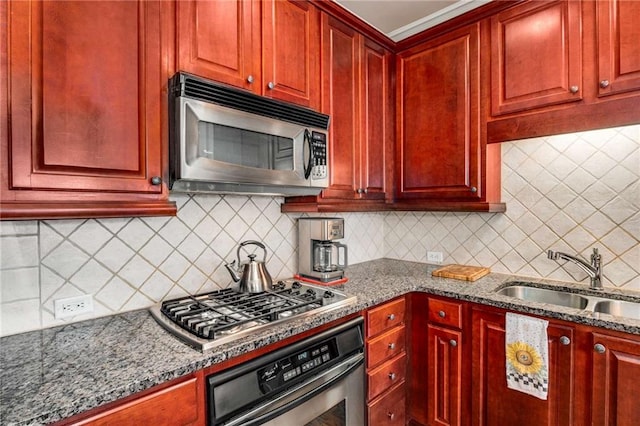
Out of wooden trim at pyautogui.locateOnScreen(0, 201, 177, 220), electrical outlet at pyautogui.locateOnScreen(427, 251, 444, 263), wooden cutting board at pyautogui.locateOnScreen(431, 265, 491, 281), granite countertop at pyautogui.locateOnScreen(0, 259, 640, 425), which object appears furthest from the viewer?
electrical outlet at pyautogui.locateOnScreen(427, 251, 444, 263)

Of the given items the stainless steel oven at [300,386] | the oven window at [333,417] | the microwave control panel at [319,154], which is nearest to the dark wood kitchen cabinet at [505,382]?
the stainless steel oven at [300,386]

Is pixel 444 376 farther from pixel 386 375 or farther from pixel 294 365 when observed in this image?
pixel 294 365

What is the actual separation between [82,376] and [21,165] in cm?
61

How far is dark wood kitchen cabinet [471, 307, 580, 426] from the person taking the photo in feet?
4.64

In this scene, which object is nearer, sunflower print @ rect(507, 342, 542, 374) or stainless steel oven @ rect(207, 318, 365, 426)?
stainless steel oven @ rect(207, 318, 365, 426)

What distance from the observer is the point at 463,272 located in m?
2.04

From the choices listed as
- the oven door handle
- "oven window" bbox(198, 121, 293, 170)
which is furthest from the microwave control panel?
the oven door handle

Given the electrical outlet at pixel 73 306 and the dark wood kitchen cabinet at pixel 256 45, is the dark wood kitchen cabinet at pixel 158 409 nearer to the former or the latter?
the electrical outlet at pixel 73 306

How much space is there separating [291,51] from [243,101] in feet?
1.54

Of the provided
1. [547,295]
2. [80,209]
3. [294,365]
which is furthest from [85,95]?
[547,295]

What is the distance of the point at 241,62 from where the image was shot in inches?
A: 57.0

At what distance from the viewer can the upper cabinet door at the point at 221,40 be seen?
4.20 feet

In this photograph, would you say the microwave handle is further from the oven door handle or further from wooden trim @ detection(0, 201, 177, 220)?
the oven door handle

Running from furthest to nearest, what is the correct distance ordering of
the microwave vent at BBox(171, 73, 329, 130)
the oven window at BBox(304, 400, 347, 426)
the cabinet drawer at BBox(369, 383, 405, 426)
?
the cabinet drawer at BBox(369, 383, 405, 426) → the oven window at BBox(304, 400, 347, 426) → the microwave vent at BBox(171, 73, 329, 130)
